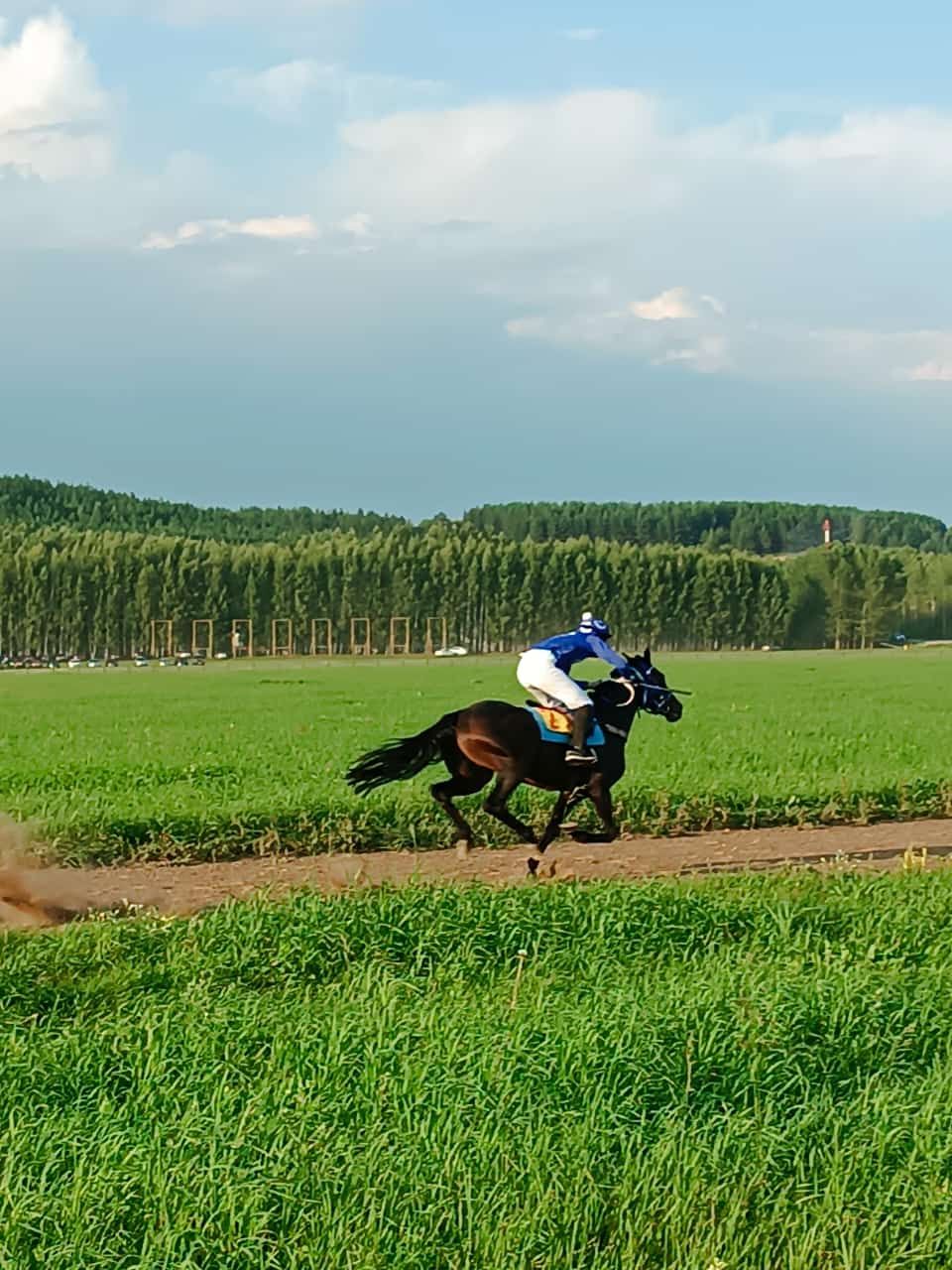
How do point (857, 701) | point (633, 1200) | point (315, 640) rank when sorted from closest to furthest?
point (633, 1200)
point (857, 701)
point (315, 640)

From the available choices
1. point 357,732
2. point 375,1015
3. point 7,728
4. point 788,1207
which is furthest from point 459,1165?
point 7,728

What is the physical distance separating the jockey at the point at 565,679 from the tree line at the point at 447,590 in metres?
117

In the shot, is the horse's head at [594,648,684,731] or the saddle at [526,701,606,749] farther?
the horse's head at [594,648,684,731]

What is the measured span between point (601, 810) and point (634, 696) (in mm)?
1098

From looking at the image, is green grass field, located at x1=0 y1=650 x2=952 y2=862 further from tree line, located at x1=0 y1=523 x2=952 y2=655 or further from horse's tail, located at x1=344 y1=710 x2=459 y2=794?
tree line, located at x1=0 y1=523 x2=952 y2=655

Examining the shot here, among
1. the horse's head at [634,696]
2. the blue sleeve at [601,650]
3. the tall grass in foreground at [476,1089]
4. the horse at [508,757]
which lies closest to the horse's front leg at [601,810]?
the horse at [508,757]

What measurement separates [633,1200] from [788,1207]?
22.0 inches

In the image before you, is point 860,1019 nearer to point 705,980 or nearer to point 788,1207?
A: point 705,980

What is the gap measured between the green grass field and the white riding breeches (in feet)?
12.6

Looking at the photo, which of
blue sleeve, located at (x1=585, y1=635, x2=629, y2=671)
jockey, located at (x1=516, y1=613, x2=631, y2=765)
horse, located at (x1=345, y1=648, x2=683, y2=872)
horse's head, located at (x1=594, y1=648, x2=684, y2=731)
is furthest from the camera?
horse's head, located at (x1=594, y1=648, x2=684, y2=731)

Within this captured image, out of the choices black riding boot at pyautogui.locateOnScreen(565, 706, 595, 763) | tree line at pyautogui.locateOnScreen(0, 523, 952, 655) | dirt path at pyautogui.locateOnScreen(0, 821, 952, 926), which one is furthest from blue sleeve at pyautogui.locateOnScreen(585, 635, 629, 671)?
tree line at pyautogui.locateOnScreen(0, 523, 952, 655)

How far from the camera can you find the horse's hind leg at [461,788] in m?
14.6

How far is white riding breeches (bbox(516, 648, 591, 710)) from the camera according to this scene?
→ 564 inches

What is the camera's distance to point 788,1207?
18.9 feet
